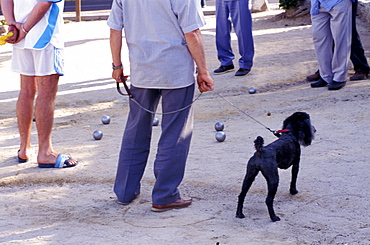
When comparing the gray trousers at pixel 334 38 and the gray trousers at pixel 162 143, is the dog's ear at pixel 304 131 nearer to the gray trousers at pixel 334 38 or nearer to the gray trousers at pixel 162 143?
the gray trousers at pixel 162 143

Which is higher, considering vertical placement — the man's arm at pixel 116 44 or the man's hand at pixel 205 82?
the man's arm at pixel 116 44

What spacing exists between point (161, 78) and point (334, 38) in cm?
462

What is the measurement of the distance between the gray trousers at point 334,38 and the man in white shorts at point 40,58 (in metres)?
4.11

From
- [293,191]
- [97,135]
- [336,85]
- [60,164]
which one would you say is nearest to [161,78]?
[293,191]

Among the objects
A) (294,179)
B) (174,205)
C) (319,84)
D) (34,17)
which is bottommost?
(319,84)

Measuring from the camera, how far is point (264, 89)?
944 centimetres

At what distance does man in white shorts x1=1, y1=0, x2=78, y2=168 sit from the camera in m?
→ 5.57

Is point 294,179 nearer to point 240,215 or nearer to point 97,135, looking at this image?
point 240,215

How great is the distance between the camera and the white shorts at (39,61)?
5629mm

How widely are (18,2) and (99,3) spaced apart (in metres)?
25.7

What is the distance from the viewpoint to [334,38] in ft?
27.6

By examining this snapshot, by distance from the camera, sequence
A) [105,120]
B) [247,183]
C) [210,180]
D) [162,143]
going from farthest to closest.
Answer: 1. [105,120]
2. [210,180]
3. [162,143]
4. [247,183]

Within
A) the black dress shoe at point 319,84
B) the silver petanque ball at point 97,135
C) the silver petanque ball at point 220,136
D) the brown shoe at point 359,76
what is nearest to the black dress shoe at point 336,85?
the black dress shoe at point 319,84

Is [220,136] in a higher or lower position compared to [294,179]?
lower
